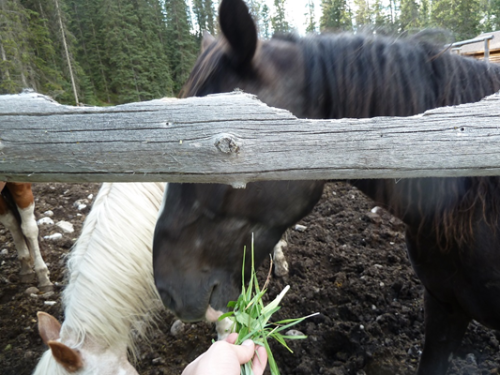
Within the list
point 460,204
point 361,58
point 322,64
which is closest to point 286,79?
point 322,64

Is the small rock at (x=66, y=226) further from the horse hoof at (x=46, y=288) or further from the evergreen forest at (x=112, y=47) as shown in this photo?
the evergreen forest at (x=112, y=47)

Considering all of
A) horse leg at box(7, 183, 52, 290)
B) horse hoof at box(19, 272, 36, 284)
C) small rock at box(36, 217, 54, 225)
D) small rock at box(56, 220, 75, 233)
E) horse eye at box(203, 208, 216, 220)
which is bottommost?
horse hoof at box(19, 272, 36, 284)

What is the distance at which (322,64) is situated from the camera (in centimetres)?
141

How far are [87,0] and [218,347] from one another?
33.0 m

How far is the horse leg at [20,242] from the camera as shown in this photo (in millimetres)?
4137

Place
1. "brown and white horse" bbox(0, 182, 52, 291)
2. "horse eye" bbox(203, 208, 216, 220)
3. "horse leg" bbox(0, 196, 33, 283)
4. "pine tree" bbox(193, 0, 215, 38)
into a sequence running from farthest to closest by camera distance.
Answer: "horse leg" bbox(0, 196, 33, 283) < "brown and white horse" bbox(0, 182, 52, 291) < "pine tree" bbox(193, 0, 215, 38) < "horse eye" bbox(203, 208, 216, 220)

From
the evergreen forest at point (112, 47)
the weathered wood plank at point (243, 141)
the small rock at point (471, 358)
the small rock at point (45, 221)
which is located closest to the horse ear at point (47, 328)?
the weathered wood plank at point (243, 141)

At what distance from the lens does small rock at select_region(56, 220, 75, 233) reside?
506 cm

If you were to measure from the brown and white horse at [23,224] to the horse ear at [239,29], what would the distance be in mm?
3960

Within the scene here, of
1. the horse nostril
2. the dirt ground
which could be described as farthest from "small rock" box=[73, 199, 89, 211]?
the horse nostril

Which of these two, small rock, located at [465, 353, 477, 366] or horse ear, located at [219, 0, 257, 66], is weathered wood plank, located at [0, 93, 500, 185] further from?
small rock, located at [465, 353, 477, 366]

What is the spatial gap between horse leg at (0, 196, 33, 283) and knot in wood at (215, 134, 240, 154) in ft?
14.2

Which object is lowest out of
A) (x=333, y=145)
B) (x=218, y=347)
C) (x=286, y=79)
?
(x=218, y=347)

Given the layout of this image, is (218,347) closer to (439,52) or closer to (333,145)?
(333,145)
